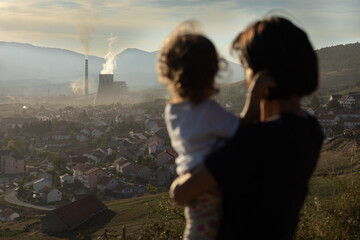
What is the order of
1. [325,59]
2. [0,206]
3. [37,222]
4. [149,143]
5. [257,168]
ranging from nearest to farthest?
[257,168] < [37,222] < [0,206] < [149,143] < [325,59]

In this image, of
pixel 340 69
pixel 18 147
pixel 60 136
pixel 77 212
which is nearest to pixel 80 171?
pixel 77 212

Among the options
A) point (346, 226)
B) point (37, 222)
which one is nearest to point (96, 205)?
point (37, 222)

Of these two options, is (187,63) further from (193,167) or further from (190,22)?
(193,167)

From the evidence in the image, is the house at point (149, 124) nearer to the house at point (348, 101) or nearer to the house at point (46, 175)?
the house at point (46, 175)

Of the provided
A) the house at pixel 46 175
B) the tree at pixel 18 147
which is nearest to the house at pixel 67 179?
the house at pixel 46 175

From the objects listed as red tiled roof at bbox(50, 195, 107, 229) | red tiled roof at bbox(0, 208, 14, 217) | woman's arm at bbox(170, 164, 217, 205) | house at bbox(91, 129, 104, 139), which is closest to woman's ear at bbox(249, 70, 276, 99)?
woman's arm at bbox(170, 164, 217, 205)

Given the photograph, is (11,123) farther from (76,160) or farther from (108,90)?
(108,90)
